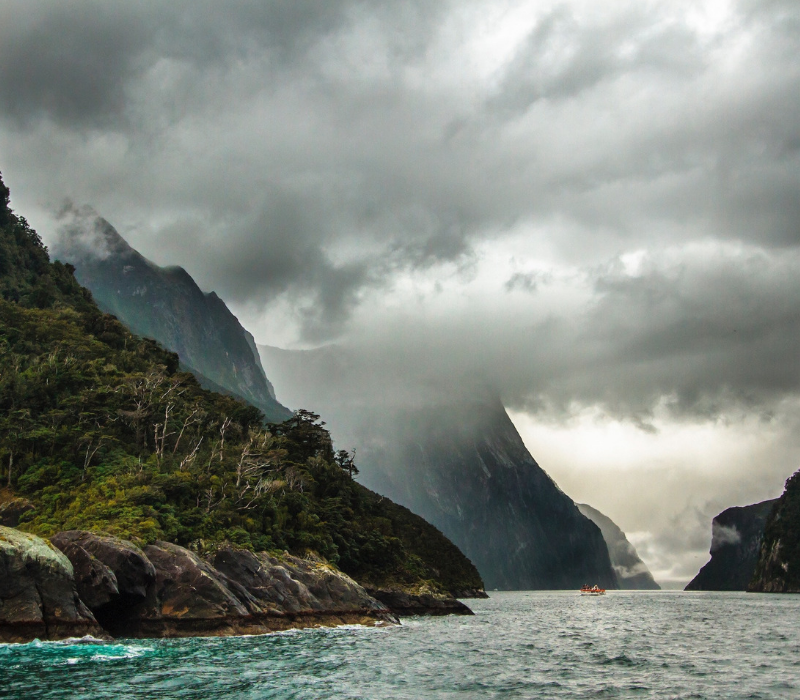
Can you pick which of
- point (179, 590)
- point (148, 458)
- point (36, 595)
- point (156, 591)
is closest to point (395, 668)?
point (36, 595)

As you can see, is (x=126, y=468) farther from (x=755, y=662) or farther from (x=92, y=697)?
(x=755, y=662)

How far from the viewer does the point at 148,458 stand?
82.6 meters

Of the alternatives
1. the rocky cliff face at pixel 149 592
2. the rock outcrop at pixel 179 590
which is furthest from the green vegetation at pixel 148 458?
Answer: the rocky cliff face at pixel 149 592

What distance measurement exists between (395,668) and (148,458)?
5111 centimetres

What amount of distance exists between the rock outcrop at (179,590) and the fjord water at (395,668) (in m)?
3.78

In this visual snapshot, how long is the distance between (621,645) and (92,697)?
44.6 m

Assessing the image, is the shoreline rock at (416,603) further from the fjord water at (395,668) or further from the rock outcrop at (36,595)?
the rock outcrop at (36,595)

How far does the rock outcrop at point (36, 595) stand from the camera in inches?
1719

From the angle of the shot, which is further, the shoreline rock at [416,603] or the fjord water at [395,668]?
the shoreline rock at [416,603]

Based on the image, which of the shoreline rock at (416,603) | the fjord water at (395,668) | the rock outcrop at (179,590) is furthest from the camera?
the shoreline rock at (416,603)

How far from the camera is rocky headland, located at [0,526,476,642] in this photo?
147 feet

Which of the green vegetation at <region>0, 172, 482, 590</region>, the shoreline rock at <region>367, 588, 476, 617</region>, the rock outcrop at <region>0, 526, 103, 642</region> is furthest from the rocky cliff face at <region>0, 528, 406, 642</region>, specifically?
the shoreline rock at <region>367, 588, 476, 617</region>

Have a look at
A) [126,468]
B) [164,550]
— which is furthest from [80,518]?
[126,468]

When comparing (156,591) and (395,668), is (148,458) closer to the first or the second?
(156,591)
